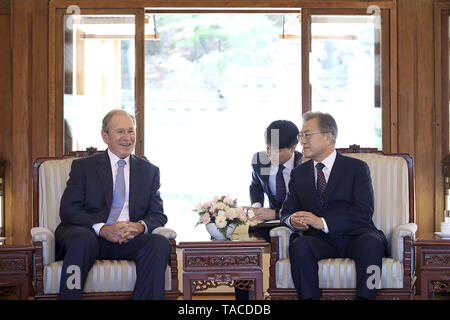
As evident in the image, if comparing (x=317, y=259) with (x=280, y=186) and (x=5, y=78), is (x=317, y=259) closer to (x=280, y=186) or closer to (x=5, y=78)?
(x=280, y=186)

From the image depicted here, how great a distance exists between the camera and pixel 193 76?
1330cm

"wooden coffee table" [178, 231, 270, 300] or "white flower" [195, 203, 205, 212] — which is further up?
"white flower" [195, 203, 205, 212]

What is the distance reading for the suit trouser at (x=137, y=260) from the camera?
353 cm

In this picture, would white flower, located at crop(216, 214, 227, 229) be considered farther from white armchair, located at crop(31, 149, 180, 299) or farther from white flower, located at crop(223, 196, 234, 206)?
white armchair, located at crop(31, 149, 180, 299)

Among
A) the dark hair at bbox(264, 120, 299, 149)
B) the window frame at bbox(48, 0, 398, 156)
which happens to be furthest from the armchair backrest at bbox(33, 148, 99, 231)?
the dark hair at bbox(264, 120, 299, 149)

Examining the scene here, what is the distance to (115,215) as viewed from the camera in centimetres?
402

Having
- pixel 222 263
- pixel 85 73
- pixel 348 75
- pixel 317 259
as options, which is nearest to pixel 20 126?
pixel 85 73

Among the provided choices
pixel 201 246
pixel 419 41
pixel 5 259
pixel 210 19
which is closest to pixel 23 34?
pixel 5 259

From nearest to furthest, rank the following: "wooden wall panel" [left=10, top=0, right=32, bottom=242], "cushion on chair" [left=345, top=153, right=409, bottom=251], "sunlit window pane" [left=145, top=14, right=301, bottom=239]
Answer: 1. "cushion on chair" [left=345, top=153, right=409, bottom=251]
2. "wooden wall panel" [left=10, top=0, right=32, bottom=242]
3. "sunlit window pane" [left=145, top=14, right=301, bottom=239]

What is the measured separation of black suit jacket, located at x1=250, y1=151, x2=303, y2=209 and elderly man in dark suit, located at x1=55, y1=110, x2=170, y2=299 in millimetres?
941

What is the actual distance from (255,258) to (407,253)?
0.86 m

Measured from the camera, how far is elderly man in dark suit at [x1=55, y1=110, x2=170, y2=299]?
3.56 metres

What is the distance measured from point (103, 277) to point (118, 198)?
1.95 ft
